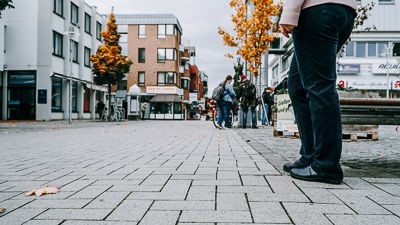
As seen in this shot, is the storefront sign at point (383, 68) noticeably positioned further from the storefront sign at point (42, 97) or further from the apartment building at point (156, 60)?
the apartment building at point (156, 60)

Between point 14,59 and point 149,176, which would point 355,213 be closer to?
point 149,176

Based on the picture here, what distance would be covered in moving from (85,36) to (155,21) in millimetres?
19602

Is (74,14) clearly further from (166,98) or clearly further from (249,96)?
(249,96)

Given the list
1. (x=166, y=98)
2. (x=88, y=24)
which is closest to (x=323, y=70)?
(x=88, y=24)

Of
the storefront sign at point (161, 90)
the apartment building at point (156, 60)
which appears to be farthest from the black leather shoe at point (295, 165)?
the storefront sign at point (161, 90)

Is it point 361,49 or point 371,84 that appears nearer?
point 371,84

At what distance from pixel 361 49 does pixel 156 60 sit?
30.4m

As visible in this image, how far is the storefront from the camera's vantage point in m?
53.1

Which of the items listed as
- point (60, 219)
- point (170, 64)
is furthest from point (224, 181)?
point (170, 64)

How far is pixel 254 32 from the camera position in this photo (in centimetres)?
1820

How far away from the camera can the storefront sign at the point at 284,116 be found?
9.19 metres

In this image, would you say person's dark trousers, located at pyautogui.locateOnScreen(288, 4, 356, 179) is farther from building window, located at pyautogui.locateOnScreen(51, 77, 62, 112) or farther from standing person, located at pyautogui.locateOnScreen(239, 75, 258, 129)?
building window, located at pyautogui.locateOnScreen(51, 77, 62, 112)

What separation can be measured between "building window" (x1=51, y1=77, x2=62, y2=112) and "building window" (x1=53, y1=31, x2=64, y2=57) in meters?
2.01

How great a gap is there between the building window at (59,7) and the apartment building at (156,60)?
940 inches
